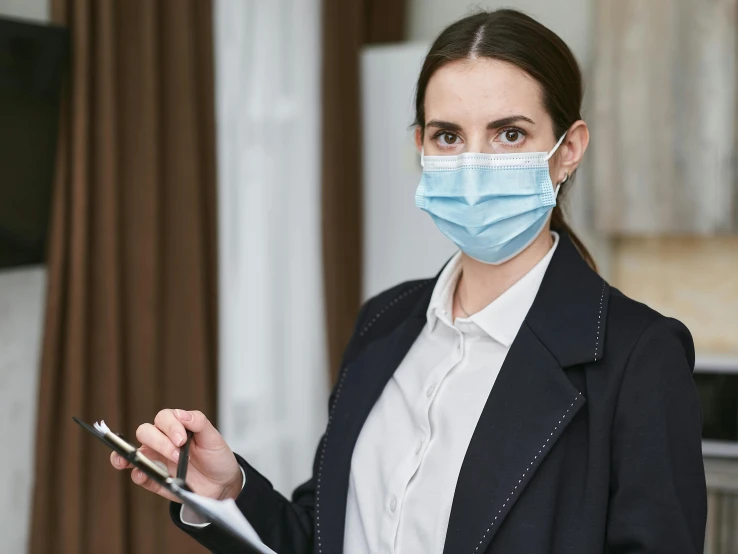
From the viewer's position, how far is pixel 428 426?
1.15m

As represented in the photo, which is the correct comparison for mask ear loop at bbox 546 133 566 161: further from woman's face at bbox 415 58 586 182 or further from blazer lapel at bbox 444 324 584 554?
blazer lapel at bbox 444 324 584 554

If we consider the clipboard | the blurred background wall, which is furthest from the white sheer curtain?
the clipboard

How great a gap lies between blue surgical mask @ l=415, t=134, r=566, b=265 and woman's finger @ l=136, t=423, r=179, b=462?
20.2 inches

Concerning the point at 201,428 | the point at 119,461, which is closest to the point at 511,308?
the point at 201,428

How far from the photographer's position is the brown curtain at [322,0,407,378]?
111 inches

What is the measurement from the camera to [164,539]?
7.41ft

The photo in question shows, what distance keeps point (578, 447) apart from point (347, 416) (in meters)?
0.39

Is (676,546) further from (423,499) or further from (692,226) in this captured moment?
(692,226)

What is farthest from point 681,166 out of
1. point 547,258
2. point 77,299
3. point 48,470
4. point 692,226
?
point 48,470

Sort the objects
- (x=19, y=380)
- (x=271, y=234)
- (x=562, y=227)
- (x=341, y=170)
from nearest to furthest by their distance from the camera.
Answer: (x=562, y=227)
(x=19, y=380)
(x=271, y=234)
(x=341, y=170)

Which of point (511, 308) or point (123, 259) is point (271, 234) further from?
point (511, 308)

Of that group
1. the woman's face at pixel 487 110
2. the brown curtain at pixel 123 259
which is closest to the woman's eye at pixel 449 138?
the woman's face at pixel 487 110

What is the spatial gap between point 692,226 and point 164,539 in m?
1.94

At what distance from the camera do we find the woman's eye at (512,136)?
1.16 meters
